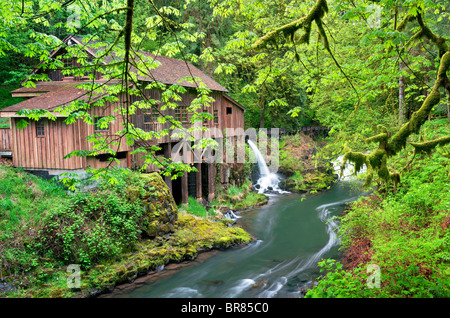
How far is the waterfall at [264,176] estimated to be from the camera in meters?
23.1

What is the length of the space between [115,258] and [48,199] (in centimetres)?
348

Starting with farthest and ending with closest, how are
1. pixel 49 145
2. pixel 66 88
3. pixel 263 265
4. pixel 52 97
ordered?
pixel 66 88 → pixel 52 97 → pixel 49 145 → pixel 263 265

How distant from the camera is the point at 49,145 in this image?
12.5 meters

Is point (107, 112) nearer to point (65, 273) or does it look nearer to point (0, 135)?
point (0, 135)

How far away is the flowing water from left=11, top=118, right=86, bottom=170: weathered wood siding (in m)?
5.93

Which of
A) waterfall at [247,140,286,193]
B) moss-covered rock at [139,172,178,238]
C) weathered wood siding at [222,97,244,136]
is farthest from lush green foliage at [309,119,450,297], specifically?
waterfall at [247,140,286,193]

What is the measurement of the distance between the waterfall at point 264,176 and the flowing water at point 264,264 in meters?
5.25

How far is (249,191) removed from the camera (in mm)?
21344

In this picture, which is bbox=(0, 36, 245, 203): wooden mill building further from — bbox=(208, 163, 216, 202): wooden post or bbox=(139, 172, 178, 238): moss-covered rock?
bbox=(208, 163, 216, 202): wooden post

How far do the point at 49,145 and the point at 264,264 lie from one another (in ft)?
31.3

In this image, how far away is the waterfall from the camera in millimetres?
23125

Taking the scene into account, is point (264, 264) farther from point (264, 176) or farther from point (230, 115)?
point (264, 176)

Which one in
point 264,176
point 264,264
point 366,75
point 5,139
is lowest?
point 264,264

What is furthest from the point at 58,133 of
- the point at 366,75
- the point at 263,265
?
the point at 366,75
